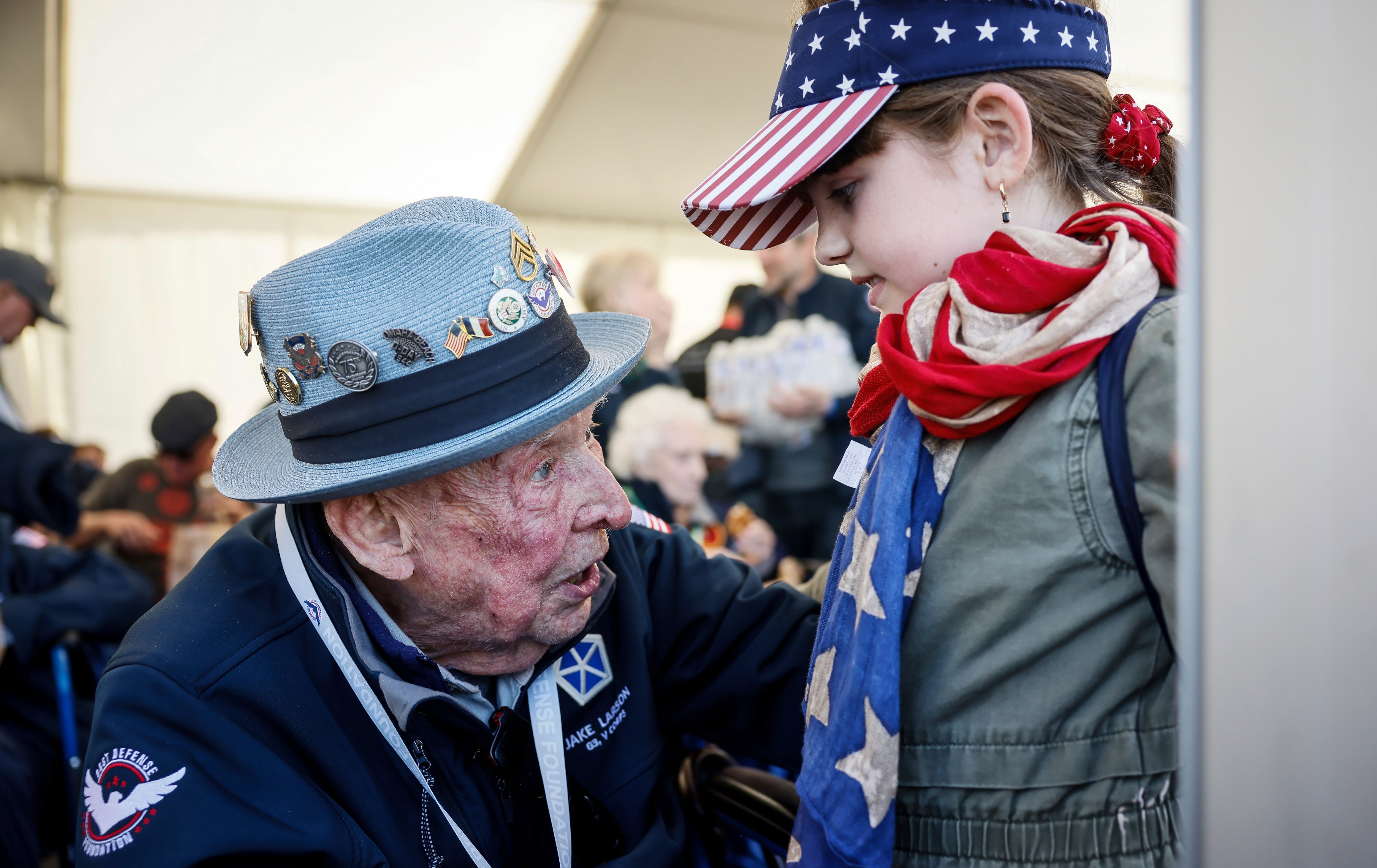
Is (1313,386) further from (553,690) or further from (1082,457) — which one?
(553,690)

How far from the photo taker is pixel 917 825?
3.59 feet

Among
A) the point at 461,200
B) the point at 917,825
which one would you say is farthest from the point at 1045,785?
the point at 461,200

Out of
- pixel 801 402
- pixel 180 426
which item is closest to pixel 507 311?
pixel 801 402

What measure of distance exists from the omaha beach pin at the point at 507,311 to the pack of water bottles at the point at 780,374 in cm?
221

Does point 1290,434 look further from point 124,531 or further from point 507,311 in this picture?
point 124,531

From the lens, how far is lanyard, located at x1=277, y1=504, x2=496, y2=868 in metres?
1.34

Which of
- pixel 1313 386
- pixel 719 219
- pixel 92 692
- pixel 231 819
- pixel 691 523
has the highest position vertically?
pixel 719 219

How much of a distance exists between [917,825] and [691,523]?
2.81 metres

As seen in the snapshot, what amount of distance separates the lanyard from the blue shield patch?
0.19 metres

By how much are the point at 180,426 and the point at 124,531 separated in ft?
2.05

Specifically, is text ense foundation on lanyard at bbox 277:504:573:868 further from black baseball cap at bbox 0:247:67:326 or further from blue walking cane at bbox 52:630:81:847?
black baseball cap at bbox 0:247:67:326

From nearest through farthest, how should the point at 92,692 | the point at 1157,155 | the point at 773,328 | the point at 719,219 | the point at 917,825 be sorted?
the point at 917,825, the point at 1157,155, the point at 719,219, the point at 92,692, the point at 773,328

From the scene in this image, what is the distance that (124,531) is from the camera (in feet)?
14.3

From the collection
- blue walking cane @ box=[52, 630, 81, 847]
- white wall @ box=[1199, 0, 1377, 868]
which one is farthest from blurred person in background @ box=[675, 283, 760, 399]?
white wall @ box=[1199, 0, 1377, 868]
